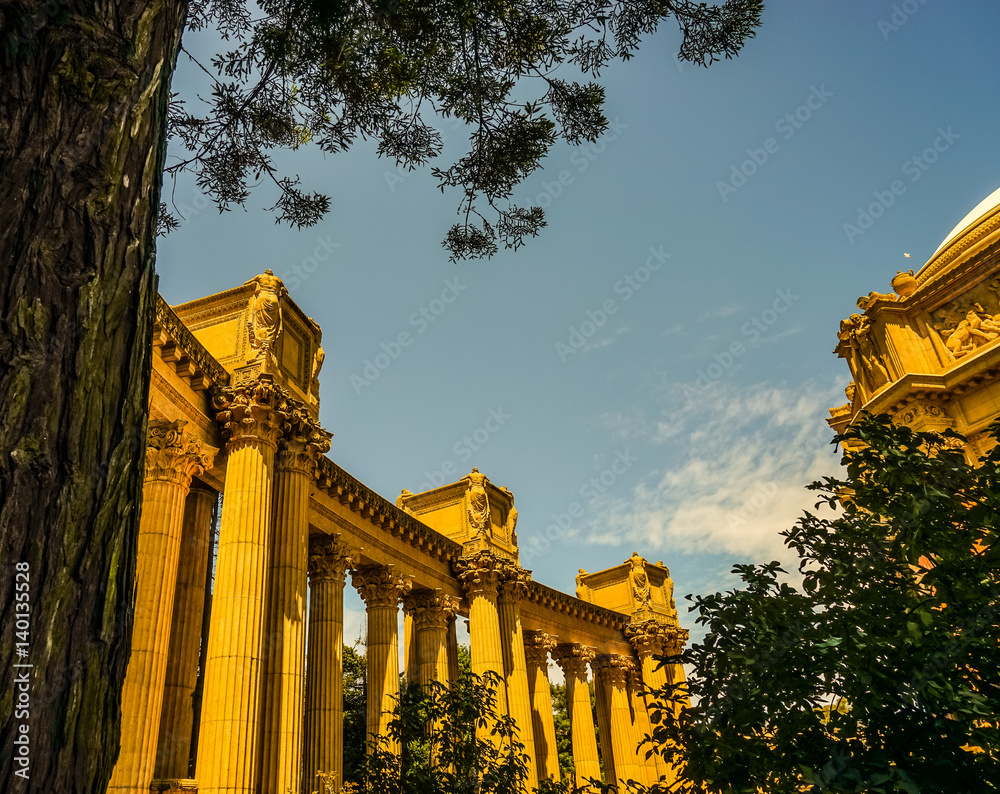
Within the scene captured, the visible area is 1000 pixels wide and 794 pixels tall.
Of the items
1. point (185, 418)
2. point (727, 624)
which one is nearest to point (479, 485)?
point (185, 418)

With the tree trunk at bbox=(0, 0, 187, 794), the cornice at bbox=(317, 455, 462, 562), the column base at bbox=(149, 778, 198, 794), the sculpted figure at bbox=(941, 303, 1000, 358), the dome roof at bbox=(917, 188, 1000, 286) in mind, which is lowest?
the column base at bbox=(149, 778, 198, 794)

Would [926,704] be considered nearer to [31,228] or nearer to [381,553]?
[31,228]

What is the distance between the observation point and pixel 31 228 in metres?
2.75

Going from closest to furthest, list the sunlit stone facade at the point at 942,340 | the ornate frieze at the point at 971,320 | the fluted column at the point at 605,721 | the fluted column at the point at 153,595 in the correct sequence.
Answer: the fluted column at the point at 153,595 → the sunlit stone facade at the point at 942,340 → the ornate frieze at the point at 971,320 → the fluted column at the point at 605,721

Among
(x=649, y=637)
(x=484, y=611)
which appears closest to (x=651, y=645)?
(x=649, y=637)

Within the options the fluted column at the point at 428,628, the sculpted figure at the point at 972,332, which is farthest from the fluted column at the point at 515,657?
the sculpted figure at the point at 972,332

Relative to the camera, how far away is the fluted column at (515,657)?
99.4ft

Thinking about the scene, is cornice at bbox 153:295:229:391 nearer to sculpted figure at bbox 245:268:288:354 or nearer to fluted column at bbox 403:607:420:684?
sculpted figure at bbox 245:268:288:354

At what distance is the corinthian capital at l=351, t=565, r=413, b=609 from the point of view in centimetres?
2678

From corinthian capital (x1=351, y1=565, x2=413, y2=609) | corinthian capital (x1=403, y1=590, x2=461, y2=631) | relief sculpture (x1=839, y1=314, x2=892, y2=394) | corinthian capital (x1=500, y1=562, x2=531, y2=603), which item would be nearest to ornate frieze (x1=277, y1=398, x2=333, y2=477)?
corinthian capital (x1=351, y1=565, x2=413, y2=609)

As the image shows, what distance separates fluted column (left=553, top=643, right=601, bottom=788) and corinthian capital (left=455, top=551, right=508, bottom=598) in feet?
40.7

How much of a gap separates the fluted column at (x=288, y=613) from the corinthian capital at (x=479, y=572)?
12.9 metres

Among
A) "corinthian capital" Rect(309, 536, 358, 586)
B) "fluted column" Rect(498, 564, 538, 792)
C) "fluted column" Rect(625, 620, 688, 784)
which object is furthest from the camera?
"fluted column" Rect(625, 620, 688, 784)

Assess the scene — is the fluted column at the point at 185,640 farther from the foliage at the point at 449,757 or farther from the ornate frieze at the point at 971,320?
the ornate frieze at the point at 971,320
